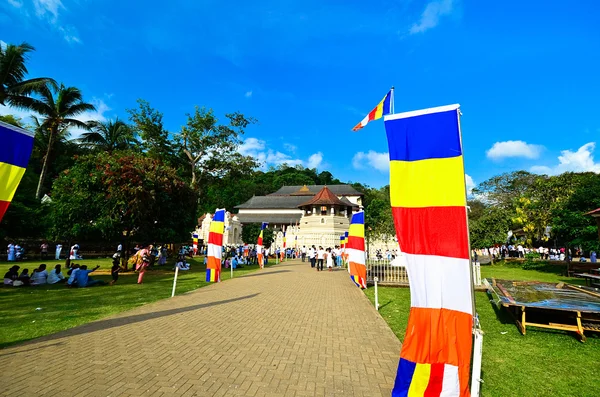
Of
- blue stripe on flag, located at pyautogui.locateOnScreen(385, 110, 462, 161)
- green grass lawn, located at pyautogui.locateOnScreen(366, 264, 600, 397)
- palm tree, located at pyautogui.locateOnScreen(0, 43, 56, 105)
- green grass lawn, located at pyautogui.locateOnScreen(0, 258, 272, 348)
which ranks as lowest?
green grass lawn, located at pyautogui.locateOnScreen(366, 264, 600, 397)

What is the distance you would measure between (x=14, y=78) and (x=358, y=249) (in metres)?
26.8

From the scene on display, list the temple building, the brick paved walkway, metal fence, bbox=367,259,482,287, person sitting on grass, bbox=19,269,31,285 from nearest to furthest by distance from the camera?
the brick paved walkway
person sitting on grass, bbox=19,269,31,285
metal fence, bbox=367,259,482,287
the temple building

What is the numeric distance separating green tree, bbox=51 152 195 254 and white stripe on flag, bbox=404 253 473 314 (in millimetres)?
16736

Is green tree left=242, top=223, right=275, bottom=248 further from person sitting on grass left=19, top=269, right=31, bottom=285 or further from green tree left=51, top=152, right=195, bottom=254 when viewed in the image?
person sitting on grass left=19, top=269, right=31, bottom=285

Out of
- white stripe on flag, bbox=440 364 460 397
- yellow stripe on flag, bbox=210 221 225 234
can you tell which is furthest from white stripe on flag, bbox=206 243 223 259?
white stripe on flag, bbox=440 364 460 397

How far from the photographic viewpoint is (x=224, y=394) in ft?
13.2

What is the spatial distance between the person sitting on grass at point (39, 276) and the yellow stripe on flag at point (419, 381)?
48.5ft

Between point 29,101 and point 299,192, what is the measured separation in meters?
48.9

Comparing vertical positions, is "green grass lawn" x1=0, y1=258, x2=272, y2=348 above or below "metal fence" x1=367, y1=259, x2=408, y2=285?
below

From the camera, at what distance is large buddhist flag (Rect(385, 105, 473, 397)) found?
3.53m

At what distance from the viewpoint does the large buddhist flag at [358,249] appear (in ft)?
41.9

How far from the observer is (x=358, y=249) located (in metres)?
12.9

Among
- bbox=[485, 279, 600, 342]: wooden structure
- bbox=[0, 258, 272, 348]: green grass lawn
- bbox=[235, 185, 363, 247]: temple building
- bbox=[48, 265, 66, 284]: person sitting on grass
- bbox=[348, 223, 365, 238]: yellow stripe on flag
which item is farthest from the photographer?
bbox=[235, 185, 363, 247]: temple building

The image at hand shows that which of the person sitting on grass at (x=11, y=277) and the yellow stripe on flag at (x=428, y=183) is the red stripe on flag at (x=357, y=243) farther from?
the person sitting on grass at (x=11, y=277)
